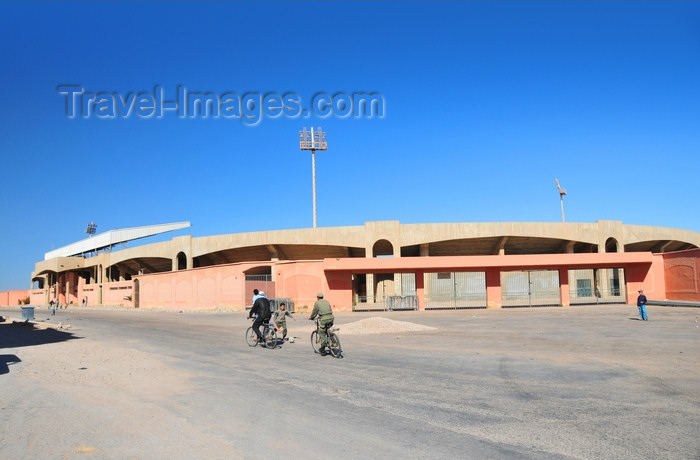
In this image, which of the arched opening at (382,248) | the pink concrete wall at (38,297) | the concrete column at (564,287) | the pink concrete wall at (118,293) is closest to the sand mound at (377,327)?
the concrete column at (564,287)

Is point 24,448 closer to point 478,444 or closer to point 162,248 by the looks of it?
point 478,444

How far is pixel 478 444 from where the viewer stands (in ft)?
19.1

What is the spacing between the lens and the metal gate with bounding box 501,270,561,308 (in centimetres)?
4425

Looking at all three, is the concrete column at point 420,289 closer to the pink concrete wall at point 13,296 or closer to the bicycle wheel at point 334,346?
the bicycle wheel at point 334,346

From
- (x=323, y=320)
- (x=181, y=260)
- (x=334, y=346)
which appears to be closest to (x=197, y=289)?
(x=181, y=260)

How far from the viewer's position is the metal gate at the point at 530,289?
4425cm

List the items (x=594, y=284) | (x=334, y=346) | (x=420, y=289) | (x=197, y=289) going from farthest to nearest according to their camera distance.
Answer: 1. (x=594, y=284)
2. (x=197, y=289)
3. (x=420, y=289)
4. (x=334, y=346)

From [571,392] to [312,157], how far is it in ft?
200

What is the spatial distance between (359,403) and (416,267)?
107ft

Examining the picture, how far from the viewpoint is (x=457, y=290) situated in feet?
143

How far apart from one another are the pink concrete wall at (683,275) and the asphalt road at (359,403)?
2505 cm

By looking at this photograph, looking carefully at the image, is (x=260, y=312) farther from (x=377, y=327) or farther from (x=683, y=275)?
(x=683, y=275)

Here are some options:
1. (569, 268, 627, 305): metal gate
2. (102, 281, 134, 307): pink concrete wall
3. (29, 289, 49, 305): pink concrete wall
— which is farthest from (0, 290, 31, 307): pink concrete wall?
(569, 268, 627, 305): metal gate

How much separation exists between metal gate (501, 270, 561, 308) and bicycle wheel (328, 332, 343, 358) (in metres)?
31.7
